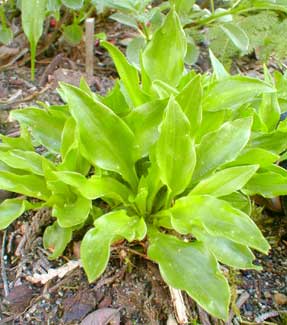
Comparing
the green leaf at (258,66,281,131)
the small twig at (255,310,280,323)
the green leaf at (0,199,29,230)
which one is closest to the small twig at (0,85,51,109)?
the green leaf at (0,199,29,230)

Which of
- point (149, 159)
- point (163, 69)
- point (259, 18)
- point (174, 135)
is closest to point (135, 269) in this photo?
point (149, 159)

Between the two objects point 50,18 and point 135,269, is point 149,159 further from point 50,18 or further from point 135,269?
point 50,18

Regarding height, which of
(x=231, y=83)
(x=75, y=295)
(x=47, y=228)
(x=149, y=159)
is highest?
(x=231, y=83)

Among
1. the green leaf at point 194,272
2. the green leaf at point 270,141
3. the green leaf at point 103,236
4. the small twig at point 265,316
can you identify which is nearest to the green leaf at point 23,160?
the green leaf at point 103,236

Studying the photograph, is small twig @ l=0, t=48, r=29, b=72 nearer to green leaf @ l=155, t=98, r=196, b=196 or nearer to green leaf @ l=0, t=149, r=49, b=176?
green leaf @ l=0, t=149, r=49, b=176

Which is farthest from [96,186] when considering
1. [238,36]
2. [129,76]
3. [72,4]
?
[238,36]

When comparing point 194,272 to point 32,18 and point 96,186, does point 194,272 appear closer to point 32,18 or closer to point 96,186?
point 96,186
